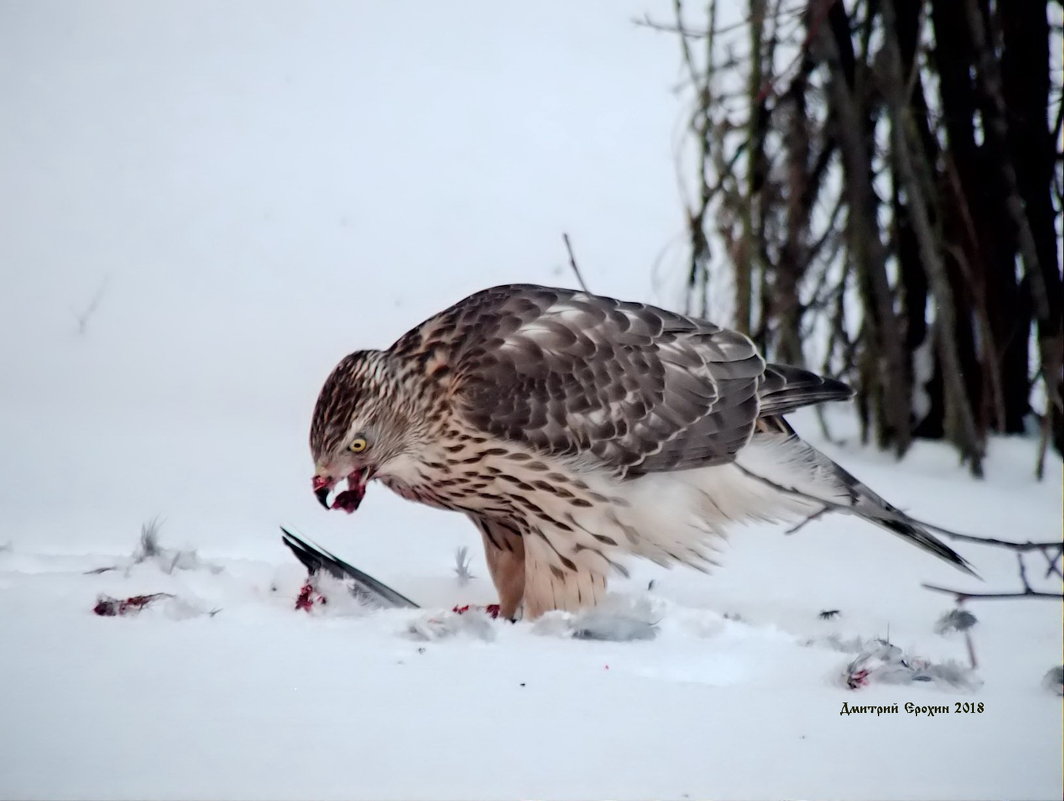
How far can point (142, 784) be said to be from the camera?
4.64 feet

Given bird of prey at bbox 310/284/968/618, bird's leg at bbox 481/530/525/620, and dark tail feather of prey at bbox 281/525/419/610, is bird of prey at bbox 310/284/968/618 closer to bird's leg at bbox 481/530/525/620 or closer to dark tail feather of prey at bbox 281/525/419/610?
bird's leg at bbox 481/530/525/620

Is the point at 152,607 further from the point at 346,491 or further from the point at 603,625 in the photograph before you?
the point at 603,625

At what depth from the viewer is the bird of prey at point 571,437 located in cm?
227

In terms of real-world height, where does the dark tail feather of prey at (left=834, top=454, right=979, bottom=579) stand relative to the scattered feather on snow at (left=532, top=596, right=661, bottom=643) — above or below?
above

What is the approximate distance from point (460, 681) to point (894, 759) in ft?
2.02

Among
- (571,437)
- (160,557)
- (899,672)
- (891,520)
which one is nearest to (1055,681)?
(899,672)

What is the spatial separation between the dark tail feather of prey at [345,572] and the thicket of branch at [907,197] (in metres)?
1.67

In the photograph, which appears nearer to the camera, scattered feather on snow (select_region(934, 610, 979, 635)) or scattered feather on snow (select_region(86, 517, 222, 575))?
scattered feather on snow (select_region(86, 517, 222, 575))

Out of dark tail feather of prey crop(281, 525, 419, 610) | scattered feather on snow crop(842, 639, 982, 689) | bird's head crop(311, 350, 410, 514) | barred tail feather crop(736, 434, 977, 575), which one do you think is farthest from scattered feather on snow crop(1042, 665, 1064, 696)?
bird's head crop(311, 350, 410, 514)

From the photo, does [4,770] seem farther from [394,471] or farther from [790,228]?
[790,228]

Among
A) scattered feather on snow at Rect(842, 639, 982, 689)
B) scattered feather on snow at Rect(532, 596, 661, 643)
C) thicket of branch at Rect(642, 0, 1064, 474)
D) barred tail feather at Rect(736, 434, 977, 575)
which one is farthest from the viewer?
thicket of branch at Rect(642, 0, 1064, 474)

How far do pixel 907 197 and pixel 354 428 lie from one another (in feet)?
6.16

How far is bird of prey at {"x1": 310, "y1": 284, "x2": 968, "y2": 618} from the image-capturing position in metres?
2.27

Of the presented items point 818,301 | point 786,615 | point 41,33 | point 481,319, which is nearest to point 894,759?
point 786,615
